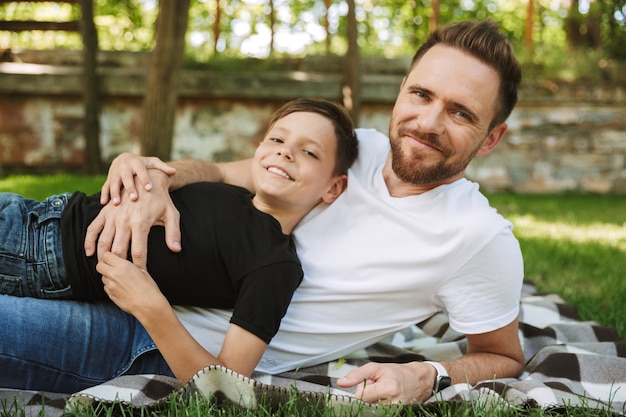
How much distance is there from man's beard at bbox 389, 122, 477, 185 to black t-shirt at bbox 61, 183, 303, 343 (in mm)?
425

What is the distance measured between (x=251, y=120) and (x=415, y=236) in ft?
18.7

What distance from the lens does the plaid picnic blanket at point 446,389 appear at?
1.73 meters

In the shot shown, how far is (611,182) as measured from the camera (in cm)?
821

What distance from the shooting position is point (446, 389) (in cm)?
192

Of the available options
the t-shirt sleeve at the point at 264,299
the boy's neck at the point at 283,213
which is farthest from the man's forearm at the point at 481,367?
the boy's neck at the point at 283,213

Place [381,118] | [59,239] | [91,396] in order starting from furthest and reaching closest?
[381,118] → [59,239] → [91,396]

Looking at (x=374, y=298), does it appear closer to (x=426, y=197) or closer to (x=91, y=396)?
(x=426, y=197)

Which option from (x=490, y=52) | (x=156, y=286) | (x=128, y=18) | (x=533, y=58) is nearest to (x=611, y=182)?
(x=533, y=58)

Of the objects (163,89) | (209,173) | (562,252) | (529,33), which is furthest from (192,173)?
(529,33)

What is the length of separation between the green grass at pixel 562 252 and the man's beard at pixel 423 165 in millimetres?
704

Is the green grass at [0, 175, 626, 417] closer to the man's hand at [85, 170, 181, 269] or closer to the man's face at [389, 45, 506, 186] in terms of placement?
the man's hand at [85, 170, 181, 269]

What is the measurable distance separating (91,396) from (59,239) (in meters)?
0.53

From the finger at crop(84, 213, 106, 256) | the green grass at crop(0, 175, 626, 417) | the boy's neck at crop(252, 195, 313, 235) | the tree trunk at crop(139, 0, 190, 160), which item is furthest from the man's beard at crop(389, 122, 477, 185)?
the tree trunk at crop(139, 0, 190, 160)

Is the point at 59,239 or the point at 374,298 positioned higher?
the point at 59,239
